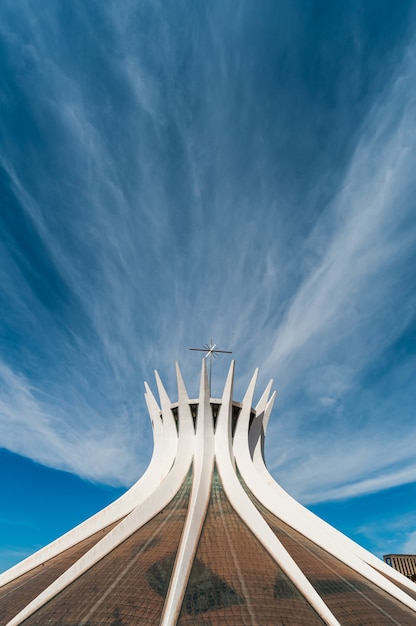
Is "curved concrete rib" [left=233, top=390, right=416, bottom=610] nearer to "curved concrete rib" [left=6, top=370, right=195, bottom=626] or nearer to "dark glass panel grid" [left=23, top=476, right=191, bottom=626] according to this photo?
"curved concrete rib" [left=6, top=370, right=195, bottom=626]

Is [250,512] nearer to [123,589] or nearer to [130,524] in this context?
[130,524]

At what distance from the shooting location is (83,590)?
1273 cm

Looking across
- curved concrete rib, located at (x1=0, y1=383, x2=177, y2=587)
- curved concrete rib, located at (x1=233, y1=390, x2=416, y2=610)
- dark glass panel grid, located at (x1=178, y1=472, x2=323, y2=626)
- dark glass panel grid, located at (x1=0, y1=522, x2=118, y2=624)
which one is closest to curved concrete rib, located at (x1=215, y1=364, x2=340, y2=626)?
dark glass panel grid, located at (x1=178, y1=472, x2=323, y2=626)

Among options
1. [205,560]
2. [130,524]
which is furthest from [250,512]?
[130,524]

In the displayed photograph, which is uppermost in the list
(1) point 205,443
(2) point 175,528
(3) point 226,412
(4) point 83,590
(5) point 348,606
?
(3) point 226,412

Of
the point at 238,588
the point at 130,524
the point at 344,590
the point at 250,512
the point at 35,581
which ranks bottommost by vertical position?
the point at 344,590

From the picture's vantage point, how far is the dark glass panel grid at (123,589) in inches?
440

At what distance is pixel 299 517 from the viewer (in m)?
18.4

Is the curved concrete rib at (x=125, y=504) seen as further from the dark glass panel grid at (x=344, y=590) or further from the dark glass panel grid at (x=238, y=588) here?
the dark glass panel grid at (x=344, y=590)

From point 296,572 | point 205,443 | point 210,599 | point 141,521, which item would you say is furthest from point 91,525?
point 296,572

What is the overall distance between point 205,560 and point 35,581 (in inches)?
305

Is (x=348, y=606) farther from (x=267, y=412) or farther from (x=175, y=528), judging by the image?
(x=267, y=412)

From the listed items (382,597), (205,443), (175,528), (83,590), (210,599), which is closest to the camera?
(210,599)

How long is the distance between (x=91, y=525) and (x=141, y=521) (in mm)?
4145
